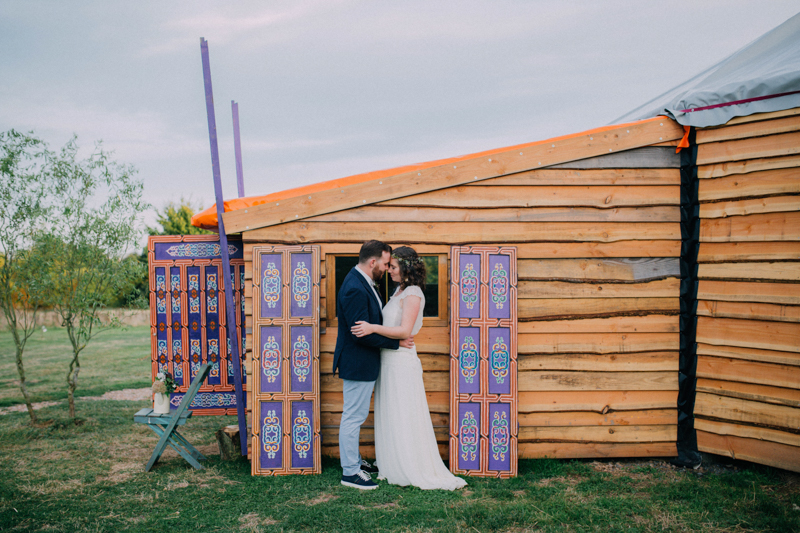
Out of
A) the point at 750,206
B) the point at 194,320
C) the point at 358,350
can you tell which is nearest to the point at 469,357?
the point at 358,350

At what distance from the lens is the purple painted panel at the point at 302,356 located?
507 centimetres

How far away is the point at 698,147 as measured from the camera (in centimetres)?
516

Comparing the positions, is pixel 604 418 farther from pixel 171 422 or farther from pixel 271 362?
pixel 171 422

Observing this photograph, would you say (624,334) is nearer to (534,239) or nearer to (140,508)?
(534,239)

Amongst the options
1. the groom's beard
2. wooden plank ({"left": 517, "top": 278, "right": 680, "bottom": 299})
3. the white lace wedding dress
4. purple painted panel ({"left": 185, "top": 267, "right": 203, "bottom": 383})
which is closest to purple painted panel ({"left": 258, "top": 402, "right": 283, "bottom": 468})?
the white lace wedding dress

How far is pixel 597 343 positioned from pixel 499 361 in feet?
3.64

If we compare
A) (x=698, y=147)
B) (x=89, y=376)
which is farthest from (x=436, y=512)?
(x=89, y=376)

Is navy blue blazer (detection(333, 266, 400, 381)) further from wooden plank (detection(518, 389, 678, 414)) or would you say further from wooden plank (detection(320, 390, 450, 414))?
wooden plank (detection(518, 389, 678, 414))

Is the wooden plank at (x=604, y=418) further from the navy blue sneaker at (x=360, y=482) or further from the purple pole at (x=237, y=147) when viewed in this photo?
the purple pole at (x=237, y=147)

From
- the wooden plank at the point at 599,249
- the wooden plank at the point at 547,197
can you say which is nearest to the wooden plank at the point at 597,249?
the wooden plank at the point at 599,249

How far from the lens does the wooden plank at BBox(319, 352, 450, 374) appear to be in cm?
527

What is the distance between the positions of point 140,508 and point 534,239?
433 centimetres

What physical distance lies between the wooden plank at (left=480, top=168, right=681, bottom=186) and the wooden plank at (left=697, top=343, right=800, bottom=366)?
170 centimetres

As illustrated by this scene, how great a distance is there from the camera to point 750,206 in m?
4.84
